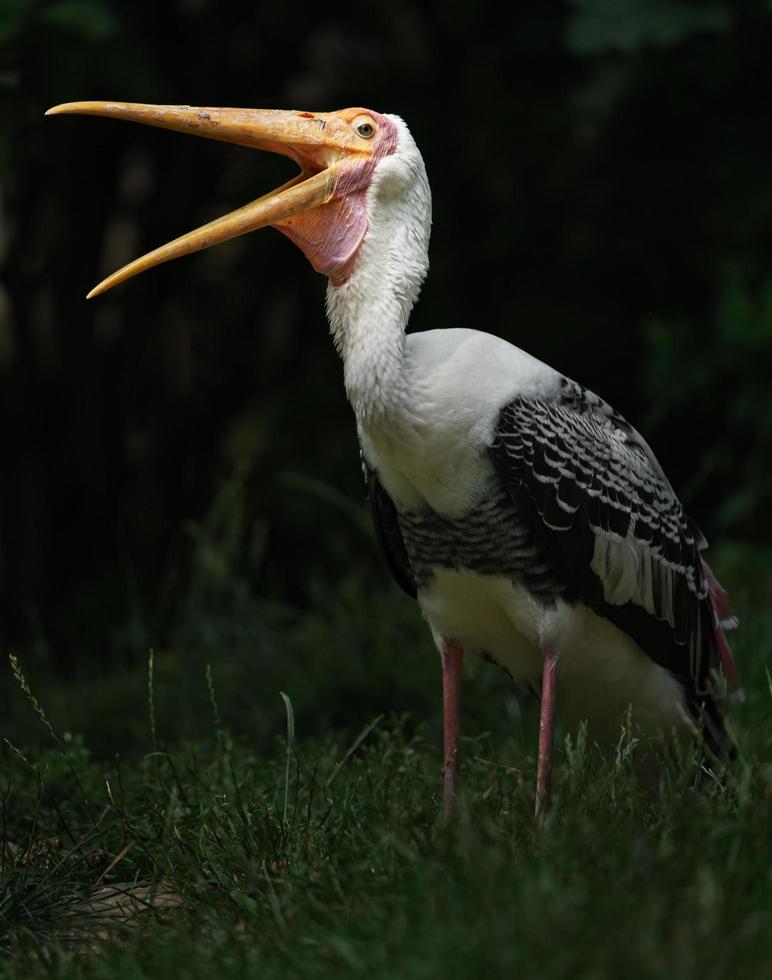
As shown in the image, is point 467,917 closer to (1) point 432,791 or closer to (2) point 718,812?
(2) point 718,812

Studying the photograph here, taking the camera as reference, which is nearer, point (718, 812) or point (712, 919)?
point (712, 919)

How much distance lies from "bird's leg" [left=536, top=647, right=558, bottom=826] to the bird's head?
45.1 inches

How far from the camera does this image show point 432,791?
4.19 meters

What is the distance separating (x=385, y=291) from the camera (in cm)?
397

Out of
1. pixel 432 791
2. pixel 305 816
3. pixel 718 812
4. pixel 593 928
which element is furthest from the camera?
pixel 432 791

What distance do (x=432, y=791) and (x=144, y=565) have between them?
13.9ft

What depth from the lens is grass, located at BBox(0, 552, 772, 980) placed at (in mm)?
2729

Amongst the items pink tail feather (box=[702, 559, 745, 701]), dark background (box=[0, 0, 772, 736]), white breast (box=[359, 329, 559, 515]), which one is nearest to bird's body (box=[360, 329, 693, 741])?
white breast (box=[359, 329, 559, 515])

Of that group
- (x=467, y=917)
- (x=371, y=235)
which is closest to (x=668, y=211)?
(x=371, y=235)

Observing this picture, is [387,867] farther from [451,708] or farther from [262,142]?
[262,142]

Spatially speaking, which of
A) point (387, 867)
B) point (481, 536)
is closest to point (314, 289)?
point (481, 536)

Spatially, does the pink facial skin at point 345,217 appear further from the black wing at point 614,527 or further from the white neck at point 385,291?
the black wing at point 614,527

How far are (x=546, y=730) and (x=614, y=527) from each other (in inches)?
23.3

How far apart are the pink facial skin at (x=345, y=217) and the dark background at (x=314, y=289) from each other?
2.92 meters
